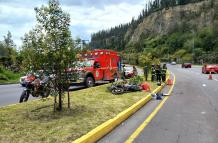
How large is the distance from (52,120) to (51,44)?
2.14 m

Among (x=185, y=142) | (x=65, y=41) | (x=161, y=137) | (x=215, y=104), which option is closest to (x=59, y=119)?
(x=65, y=41)

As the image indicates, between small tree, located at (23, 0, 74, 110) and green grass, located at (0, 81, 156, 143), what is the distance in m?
1.19

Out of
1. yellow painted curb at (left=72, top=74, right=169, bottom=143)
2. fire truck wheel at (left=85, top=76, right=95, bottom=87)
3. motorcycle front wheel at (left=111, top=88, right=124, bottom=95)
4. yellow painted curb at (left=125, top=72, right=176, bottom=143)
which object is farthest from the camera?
fire truck wheel at (left=85, top=76, right=95, bottom=87)

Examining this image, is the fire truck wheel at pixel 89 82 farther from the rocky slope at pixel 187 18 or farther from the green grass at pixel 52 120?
the rocky slope at pixel 187 18

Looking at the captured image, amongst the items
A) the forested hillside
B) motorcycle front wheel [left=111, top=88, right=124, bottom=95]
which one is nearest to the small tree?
motorcycle front wheel [left=111, top=88, right=124, bottom=95]

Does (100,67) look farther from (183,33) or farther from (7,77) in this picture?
(183,33)

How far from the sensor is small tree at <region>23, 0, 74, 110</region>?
11.0 metres

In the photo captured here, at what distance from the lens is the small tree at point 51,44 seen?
36.2 ft

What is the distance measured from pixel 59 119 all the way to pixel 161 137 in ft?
9.61

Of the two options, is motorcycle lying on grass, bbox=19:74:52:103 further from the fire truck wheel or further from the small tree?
the fire truck wheel

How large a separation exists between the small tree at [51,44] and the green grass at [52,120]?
119 centimetres

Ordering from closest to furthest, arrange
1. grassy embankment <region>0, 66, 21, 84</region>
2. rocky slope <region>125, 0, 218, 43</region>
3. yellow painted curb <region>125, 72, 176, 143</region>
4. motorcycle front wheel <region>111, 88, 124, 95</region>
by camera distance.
A: yellow painted curb <region>125, 72, 176, 143</region>
motorcycle front wheel <region>111, 88, 124, 95</region>
grassy embankment <region>0, 66, 21, 84</region>
rocky slope <region>125, 0, 218, 43</region>

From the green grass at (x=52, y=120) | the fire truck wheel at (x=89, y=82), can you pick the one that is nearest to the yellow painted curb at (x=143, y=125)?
the green grass at (x=52, y=120)

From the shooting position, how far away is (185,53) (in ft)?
474
